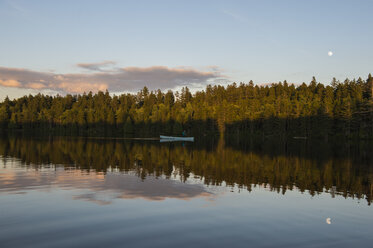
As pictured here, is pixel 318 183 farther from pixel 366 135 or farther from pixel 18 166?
pixel 366 135

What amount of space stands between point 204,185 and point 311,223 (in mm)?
12977

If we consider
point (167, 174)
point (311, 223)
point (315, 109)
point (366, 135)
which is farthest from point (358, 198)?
point (315, 109)

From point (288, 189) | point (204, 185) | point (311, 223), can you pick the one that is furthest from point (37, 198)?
point (288, 189)

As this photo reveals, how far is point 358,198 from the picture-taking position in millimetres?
26125

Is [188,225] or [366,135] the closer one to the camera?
[188,225]

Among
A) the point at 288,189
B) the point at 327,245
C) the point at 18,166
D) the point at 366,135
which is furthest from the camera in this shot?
the point at 366,135

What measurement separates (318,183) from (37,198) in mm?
26531

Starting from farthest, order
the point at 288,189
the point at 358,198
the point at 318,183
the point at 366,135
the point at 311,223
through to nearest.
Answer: the point at 366,135 < the point at 318,183 < the point at 288,189 < the point at 358,198 < the point at 311,223

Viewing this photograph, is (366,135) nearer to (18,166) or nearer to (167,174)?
(167,174)

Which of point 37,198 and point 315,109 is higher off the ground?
point 315,109

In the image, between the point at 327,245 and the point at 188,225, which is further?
the point at 188,225

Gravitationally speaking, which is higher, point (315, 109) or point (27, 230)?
point (315, 109)

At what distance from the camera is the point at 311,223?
18922 millimetres

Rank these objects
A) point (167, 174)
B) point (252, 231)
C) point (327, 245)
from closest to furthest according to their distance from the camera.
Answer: point (327, 245), point (252, 231), point (167, 174)
